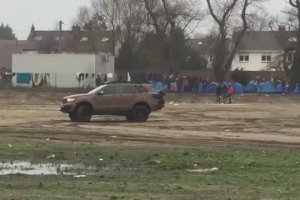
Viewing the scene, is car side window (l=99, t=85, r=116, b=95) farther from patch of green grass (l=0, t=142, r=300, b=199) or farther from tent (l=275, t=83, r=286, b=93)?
tent (l=275, t=83, r=286, b=93)

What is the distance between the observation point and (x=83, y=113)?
32.2m

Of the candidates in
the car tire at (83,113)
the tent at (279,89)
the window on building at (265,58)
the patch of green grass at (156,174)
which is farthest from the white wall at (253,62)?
the patch of green grass at (156,174)

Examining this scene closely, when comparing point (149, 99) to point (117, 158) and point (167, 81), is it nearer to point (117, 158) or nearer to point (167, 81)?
point (117, 158)

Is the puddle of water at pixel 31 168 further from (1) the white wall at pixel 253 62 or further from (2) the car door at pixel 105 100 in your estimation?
(1) the white wall at pixel 253 62

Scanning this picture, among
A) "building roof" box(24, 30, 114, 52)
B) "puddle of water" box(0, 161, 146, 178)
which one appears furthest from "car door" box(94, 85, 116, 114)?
"building roof" box(24, 30, 114, 52)

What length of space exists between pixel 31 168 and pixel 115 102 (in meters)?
17.8

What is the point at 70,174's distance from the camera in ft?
45.6

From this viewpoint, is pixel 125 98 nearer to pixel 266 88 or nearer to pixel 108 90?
pixel 108 90

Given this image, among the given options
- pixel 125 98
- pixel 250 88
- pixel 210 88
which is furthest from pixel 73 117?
pixel 250 88

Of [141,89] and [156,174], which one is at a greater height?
[141,89]

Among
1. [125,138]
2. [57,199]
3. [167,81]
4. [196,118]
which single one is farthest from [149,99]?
[167,81]

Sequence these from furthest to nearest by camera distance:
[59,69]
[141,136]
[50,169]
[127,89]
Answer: [59,69] → [127,89] → [141,136] → [50,169]

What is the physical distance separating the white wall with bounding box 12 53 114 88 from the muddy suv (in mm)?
40749

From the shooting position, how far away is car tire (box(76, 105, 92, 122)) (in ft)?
105
